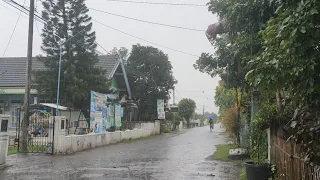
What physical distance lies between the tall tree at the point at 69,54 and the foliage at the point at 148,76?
11.0 m

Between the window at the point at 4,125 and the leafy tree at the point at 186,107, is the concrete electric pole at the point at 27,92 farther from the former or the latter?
the leafy tree at the point at 186,107

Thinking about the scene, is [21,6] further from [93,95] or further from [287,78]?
[287,78]

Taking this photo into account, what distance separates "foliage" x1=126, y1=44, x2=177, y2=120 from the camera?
3503 centimetres

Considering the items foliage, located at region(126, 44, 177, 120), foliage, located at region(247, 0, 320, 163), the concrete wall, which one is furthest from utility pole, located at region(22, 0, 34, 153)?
foliage, located at region(126, 44, 177, 120)

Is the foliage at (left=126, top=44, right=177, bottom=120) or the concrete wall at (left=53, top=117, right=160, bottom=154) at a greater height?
the foliage at (left=126, top=44, right=177, bottom=120)

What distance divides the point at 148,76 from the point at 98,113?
15.2 m

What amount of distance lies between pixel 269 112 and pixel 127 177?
4.21 metres

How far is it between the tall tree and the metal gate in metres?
3.71

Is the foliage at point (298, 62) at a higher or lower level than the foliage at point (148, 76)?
lower

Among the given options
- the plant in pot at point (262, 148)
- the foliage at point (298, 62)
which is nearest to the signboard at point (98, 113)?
the plant in pot at point (262, 148)

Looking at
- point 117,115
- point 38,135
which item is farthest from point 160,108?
point 38,135

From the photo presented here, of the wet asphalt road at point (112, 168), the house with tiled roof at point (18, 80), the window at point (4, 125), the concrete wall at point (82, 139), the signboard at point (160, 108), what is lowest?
the wet asphalt road at point (112, 168)

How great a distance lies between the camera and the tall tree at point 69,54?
75.3 ft

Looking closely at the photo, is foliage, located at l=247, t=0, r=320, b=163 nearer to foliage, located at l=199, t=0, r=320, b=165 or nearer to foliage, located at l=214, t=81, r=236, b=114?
foliage, located at l=199, t=0, r=320, b=165
